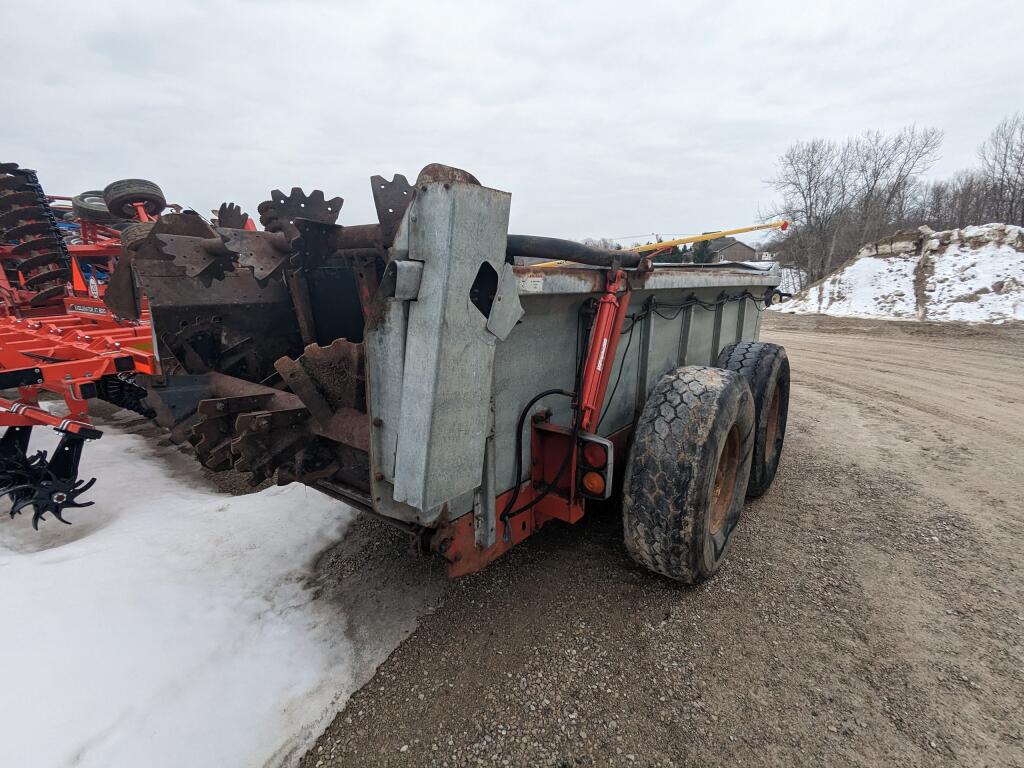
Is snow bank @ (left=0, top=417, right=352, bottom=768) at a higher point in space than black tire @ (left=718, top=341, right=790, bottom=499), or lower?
lower

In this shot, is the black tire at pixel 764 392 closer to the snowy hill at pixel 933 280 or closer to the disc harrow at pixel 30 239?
the disc harrow at pixel 30 239

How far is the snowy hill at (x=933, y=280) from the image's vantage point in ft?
49.1

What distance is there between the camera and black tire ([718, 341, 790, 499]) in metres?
3.60

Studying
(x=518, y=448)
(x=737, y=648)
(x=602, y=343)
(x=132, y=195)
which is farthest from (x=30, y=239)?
(x=737, y=648)

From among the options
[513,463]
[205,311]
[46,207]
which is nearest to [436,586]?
[513,463]

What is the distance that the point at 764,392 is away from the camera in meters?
3.58

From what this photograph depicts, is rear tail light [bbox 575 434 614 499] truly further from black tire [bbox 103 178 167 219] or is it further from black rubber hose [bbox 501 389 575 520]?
black tire [bbox 103 178 167 219]

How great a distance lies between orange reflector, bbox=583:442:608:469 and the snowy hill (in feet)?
57.1

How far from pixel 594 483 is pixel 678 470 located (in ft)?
1.32

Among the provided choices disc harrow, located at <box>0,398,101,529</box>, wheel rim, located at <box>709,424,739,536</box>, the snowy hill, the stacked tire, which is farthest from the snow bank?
the snowy hill

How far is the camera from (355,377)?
194 centimetres

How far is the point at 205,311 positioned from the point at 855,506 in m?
4.66

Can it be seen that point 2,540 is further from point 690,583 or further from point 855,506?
point 855,506

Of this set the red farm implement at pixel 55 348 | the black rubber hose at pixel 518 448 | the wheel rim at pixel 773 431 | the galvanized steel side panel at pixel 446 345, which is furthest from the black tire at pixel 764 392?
the red farm implement at pixel 55 348
